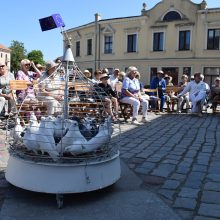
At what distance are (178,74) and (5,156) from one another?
98.2 feet

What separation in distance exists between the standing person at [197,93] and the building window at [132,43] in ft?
79.8

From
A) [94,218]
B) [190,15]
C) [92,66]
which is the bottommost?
[94,218]

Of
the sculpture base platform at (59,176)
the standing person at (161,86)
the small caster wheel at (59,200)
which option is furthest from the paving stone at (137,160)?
the standing person at (161,86)

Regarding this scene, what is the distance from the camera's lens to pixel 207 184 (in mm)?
4359

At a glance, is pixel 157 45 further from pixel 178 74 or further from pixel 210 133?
pixel 210 133

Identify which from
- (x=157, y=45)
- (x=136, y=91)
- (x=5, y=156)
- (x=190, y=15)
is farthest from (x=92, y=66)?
(x=5, y=156)

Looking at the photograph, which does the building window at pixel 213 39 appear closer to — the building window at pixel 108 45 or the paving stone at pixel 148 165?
the building window at pixel 108 45

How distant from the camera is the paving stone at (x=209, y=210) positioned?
11.3 ft

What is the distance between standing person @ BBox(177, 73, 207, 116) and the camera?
1277cm

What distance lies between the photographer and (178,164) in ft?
17.3

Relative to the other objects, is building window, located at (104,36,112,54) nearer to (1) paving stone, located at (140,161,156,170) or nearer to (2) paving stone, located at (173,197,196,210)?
(1) paving stone, located at (140,161,156,170)

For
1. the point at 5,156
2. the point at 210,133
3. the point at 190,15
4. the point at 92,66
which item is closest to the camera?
the point at 5,156

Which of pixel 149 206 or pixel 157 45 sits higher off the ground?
pixel 157 45

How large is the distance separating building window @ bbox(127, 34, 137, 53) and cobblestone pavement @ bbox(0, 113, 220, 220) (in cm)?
2881
